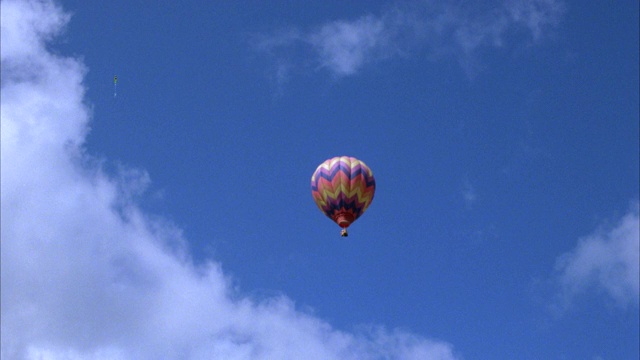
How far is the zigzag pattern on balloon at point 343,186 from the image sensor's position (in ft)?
230

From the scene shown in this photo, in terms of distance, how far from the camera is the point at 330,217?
71.9 m

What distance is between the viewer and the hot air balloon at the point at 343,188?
70000mm

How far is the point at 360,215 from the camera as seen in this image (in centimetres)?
7206

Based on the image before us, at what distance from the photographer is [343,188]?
229 ft

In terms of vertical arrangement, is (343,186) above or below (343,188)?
above

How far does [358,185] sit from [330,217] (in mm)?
4600

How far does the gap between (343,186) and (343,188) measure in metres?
0.20

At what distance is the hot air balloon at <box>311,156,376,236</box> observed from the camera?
230 feet

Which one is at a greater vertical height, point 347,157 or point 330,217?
point 347,157

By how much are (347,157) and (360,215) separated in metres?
6.13

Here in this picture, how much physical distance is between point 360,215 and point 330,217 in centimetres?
311

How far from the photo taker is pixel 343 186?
6981cm

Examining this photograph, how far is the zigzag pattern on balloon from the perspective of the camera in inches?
2756

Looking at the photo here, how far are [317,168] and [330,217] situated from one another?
17.5 feet
